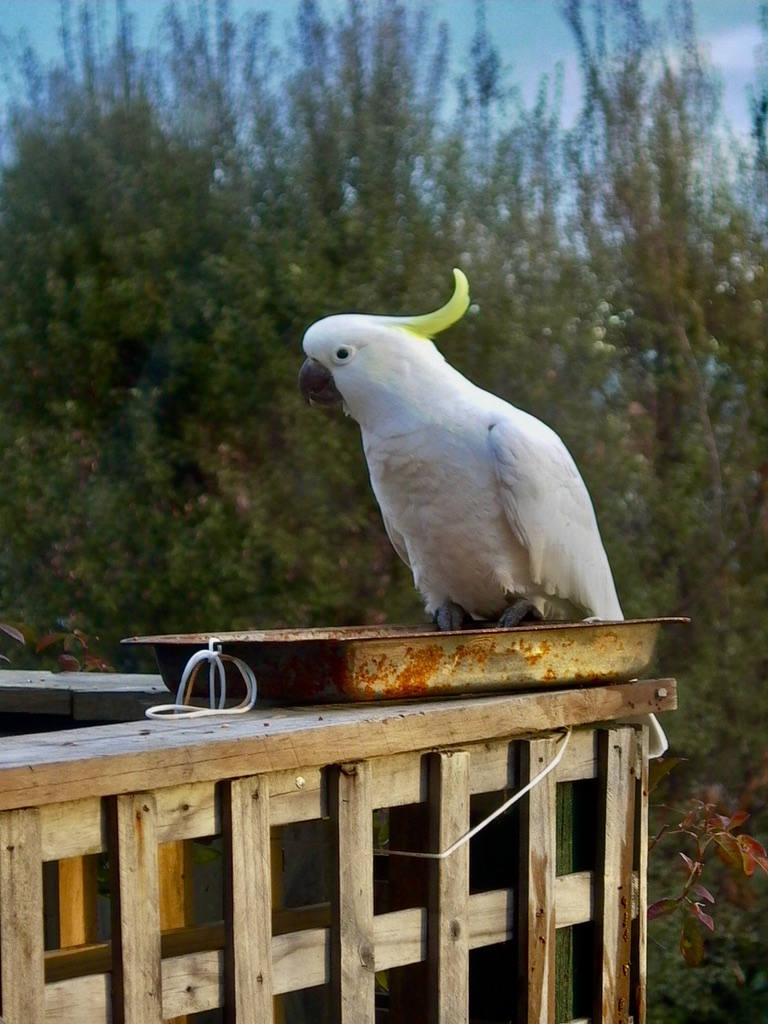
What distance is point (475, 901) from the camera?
5.66 ft

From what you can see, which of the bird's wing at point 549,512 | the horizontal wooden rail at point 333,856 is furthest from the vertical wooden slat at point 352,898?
the bird's wing at point 549,512

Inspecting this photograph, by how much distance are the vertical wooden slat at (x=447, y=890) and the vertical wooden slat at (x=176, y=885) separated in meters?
0.55

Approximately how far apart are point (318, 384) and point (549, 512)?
0.52 metres

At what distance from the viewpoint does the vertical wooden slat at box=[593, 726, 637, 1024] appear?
187 cm

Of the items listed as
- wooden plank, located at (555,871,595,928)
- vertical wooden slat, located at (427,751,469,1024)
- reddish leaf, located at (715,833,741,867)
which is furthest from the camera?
reddish leaf, located at (715,833,741,867)

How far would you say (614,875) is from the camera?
188cm

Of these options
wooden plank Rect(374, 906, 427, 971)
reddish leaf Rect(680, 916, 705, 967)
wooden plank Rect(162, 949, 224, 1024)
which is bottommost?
reddish leaf Rect(680, 916, 705, 967)

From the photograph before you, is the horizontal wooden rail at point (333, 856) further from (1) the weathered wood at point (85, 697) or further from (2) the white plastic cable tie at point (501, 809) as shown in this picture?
(1) the weathered wood at point (85, 697)

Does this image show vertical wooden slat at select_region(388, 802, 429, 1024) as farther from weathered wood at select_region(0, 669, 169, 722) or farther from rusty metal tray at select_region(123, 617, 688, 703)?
weathered wood at select_region(0, 669, 169, 722)

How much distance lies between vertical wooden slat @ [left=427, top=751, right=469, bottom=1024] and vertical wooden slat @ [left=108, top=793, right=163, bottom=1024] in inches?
16.5

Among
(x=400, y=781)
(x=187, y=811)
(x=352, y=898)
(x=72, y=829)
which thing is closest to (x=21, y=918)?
(x=72, y=829)

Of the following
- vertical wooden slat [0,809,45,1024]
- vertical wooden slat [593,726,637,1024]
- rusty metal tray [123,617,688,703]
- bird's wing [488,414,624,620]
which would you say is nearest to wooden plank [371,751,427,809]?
rusty metal tray [123,617,688,703]

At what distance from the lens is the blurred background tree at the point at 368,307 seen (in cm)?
549

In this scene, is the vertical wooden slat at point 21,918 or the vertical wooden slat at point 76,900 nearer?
the vertical wooden slat at point 21,918
